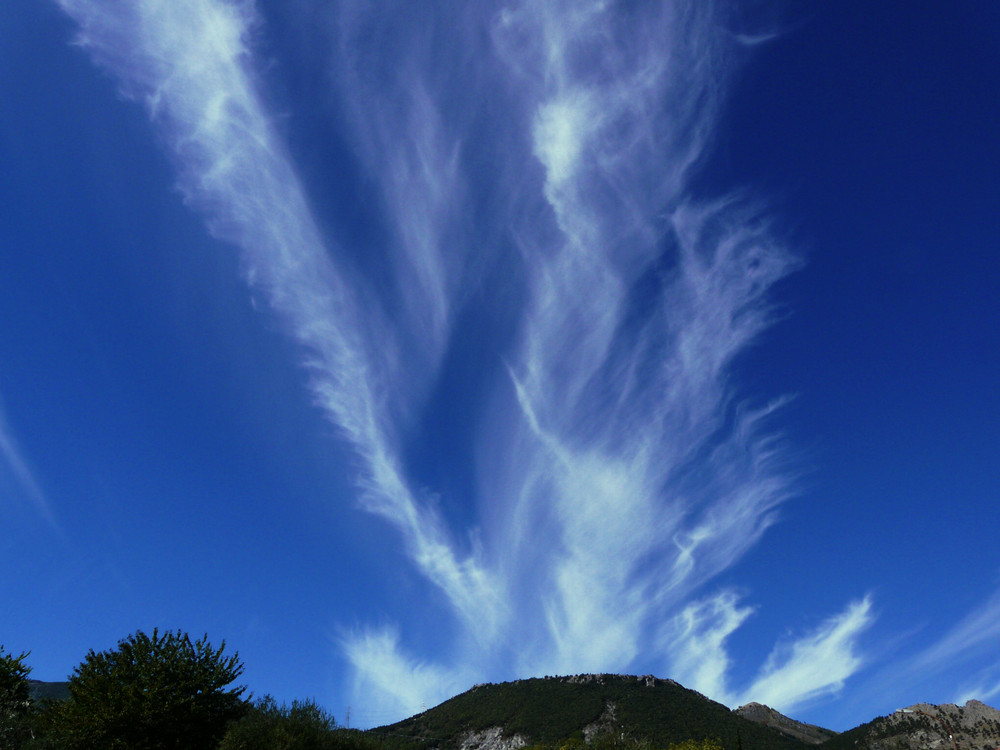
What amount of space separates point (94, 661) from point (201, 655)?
743 centimetres

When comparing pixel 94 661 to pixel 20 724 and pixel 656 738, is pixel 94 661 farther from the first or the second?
pixel 656 738

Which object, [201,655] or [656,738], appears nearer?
[201,655]

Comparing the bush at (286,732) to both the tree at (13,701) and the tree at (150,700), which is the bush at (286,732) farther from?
the tree at (13,701)

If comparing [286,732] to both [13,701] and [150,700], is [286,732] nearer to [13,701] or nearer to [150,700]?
[150,700]

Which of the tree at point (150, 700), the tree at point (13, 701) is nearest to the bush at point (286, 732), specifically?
the tree at point (150, 700)

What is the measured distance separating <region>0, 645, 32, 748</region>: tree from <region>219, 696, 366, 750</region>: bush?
13.0 metres

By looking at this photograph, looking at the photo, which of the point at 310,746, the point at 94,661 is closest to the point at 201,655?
the point at 94,661

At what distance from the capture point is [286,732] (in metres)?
37.3

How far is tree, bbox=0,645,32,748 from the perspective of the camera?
1455 inches

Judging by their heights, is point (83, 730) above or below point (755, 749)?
below

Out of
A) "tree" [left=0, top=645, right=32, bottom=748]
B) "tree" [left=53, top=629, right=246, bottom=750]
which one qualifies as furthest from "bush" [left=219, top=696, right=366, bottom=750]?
"tree" [left=0, top=645, right=32, bottom=748]

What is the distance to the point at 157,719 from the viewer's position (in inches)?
1486

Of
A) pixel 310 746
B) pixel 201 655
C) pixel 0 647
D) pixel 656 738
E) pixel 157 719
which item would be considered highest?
pixel 656 738

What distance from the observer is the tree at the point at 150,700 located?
3647 cm
